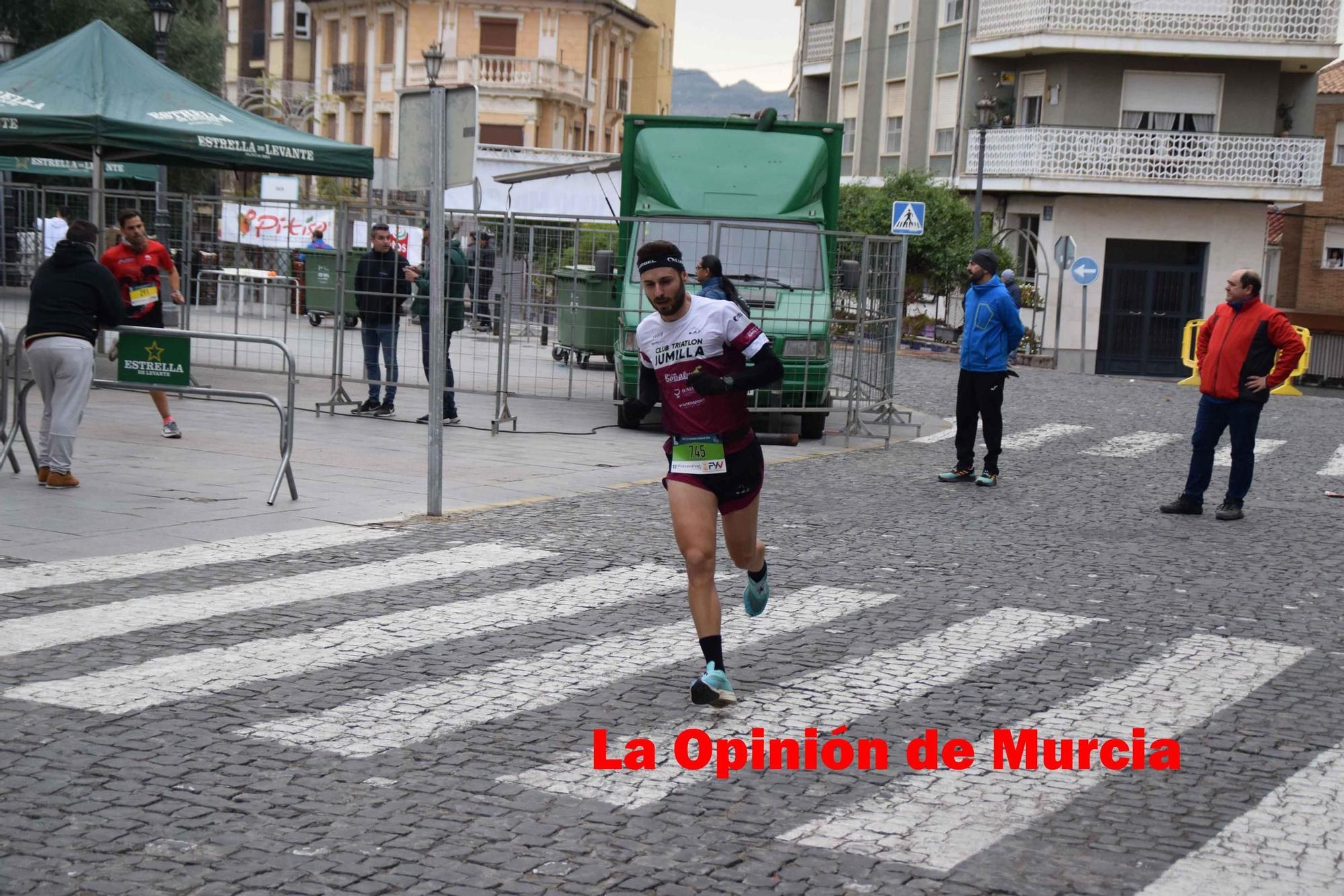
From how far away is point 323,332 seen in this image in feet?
54.7

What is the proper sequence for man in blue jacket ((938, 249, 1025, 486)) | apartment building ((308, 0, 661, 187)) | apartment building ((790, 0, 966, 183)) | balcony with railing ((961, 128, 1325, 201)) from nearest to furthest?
man in blue jacket ((938, 249, 1025, 486)) → balcony with railing ((961, 128, 1325, 201)) → apartment building ((790, 0, 966, 183)) → apartment building ((308, 0, 661, 187))

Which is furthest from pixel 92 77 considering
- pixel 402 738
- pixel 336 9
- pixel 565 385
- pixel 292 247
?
pixel 336 9

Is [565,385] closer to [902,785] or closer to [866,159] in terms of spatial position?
[902,785]

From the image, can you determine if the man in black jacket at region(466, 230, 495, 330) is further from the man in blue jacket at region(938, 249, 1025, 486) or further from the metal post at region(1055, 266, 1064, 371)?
the metal post at region(1055, 266, 1064, 371)

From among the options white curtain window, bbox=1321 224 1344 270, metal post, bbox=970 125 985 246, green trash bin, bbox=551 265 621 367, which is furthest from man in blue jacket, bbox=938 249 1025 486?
white curtain window, bbox=1321 224 1344 270

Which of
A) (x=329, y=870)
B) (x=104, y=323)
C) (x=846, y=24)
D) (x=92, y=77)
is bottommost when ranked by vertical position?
(x=329, y=870)

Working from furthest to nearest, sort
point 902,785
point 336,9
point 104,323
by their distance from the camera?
point 336,9 → point 104,323 → point 902,785

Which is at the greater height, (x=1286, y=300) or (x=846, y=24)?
(x=846, y=24)

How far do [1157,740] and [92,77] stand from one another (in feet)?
46.9

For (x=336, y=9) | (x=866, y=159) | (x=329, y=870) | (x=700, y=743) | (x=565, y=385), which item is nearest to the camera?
(x=329, y=870)

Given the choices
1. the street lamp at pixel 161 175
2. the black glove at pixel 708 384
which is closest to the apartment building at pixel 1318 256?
the street lamp at pixel 161 175

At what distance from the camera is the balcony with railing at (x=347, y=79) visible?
60625mm

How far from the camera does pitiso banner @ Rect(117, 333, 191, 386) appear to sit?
11508 mm

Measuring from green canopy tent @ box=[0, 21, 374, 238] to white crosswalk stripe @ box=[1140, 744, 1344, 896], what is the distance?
13.9 meters
